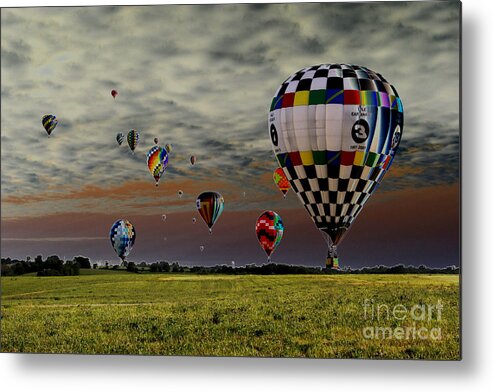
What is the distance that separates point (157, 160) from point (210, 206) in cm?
100

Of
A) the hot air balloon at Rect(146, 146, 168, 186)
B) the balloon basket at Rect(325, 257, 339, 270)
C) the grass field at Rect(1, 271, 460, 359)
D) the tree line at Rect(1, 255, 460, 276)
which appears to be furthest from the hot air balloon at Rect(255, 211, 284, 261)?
the hot air balloon at Rect(146, 146, 168, 186)

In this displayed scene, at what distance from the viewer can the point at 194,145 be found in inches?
428

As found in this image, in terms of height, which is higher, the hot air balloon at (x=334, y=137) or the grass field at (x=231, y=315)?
the hot air balloon at (x=334, y=137)

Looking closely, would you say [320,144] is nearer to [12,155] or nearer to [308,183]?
[308,183]

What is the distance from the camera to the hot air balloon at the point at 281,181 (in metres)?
11.2

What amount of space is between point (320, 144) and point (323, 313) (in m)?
2.46

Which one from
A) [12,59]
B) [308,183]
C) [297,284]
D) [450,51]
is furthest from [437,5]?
[12,59]

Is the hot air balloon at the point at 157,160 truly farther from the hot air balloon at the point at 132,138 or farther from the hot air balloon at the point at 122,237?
the hot air balloon at the point at 122,237

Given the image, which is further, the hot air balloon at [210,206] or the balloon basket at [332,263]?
the hot air balloon at [210,206]

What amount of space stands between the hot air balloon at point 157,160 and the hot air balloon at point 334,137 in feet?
5.01

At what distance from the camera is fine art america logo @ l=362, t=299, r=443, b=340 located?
9.98 metres

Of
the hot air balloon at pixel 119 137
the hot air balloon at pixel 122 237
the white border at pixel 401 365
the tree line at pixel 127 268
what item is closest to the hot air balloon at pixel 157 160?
the hot air balloon at pixel 119 137

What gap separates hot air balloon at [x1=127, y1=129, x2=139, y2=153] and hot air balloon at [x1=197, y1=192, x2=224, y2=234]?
1.17 m

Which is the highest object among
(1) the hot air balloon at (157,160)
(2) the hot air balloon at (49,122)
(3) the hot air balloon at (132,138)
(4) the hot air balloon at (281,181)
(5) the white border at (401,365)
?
(2) the hot air balloon at (49,122)
